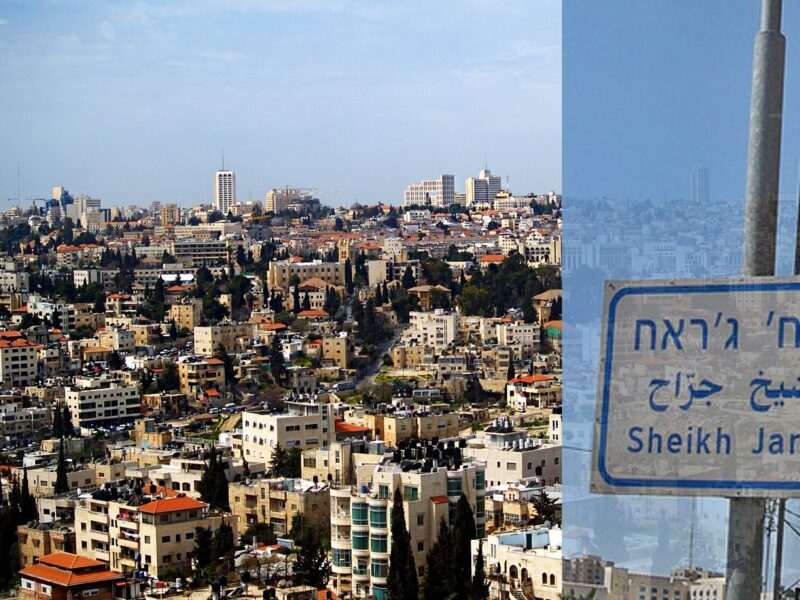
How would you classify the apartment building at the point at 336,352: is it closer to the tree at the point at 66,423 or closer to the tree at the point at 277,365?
the tree at the point at 277,365

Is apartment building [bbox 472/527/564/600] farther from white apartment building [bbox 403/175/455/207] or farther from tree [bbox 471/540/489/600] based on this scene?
white apartment building [bbox 403/175/455/207]

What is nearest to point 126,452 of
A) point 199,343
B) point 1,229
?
point 199,343

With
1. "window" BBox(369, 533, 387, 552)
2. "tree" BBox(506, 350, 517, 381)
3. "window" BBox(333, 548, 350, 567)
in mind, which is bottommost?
"tree" BBox(506, 350, 517, 381)

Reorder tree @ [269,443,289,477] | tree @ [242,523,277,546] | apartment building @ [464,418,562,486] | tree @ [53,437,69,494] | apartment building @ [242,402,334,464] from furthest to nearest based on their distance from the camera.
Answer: apartment building @ [242,402,334,464] < tree @ [269,443,289,477] < tree @ [53,437,69,494] < apartment building @ [464,418,562,486] < tree @ [242,523,277,546]

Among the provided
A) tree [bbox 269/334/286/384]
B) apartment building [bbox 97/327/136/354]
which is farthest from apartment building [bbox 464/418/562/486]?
apartment building [bbox 97/327/136/354]

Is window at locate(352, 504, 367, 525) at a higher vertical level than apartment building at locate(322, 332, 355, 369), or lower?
higher

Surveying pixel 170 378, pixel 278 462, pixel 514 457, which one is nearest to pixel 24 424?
pixel 170 378

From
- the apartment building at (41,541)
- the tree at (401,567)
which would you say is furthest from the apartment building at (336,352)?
the tree at (401,567)

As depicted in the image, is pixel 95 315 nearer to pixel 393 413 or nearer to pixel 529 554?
Answer: pixel 393 413
